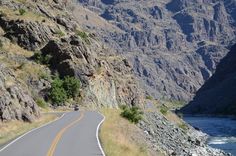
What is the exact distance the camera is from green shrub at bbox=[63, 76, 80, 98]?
7544 cm

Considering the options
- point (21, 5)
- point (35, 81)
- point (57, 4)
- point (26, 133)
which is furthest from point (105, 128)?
point (57, 4)

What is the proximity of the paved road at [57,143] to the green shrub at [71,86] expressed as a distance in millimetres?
34262

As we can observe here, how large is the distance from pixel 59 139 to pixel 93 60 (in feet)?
186

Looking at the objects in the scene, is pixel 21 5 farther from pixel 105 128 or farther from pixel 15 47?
pixel 105 128

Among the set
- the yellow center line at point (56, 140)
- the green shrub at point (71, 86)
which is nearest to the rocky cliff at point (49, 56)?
the green shrub at point (71, 86)

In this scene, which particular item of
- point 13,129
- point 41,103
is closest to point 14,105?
point 13,129

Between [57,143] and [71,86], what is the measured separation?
4605 centimetres

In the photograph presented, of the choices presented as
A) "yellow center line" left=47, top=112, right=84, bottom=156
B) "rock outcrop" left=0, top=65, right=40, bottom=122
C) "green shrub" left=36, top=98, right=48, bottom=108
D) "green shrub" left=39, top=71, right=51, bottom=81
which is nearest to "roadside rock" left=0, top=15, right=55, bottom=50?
"green shrub" left=39, top=71, right=51, bottom=81

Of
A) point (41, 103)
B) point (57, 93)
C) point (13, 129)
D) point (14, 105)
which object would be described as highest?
point (14, 105)

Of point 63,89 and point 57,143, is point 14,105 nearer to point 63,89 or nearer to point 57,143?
point 57,143

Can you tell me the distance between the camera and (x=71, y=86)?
75.9 m

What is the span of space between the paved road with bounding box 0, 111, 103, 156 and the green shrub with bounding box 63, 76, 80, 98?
112ft

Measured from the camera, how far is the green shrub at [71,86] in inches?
2970

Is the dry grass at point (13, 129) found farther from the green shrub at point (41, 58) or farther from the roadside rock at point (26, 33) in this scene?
the roadside rock at point (26, 33)
